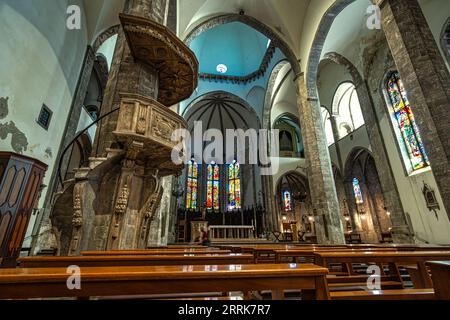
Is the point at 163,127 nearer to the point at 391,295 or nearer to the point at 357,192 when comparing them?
the point at 391,295

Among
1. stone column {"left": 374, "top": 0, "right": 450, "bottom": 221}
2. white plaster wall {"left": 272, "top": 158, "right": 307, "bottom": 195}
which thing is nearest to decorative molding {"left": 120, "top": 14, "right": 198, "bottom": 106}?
stone column {"left": 374, "top": 0, "right": 450, "bottom": 221}

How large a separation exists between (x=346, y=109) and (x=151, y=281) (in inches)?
621

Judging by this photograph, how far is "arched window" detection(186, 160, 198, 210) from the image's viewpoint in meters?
19.7

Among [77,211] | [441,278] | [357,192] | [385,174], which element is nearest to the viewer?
[441,278]

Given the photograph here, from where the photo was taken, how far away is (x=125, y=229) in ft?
11.9

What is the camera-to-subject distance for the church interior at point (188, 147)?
1.61m

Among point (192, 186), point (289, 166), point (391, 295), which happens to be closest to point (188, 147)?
point (391, 295)

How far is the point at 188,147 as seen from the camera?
9000 mm

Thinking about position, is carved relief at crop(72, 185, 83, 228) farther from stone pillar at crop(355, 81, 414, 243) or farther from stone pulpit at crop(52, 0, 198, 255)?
stone pillar at crop(355, 81, 414, 243)

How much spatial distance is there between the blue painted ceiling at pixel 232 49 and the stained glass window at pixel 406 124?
10011 mm

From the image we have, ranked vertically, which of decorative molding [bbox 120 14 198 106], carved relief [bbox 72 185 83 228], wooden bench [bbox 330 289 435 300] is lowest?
wooden bench [bbox 330 289 435 300]

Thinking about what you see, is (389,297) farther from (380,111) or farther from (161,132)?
(380,111)

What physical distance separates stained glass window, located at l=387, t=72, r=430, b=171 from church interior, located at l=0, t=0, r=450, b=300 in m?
0.06

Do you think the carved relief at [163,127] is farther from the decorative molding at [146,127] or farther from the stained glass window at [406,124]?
the stained glass window at [406,124]
